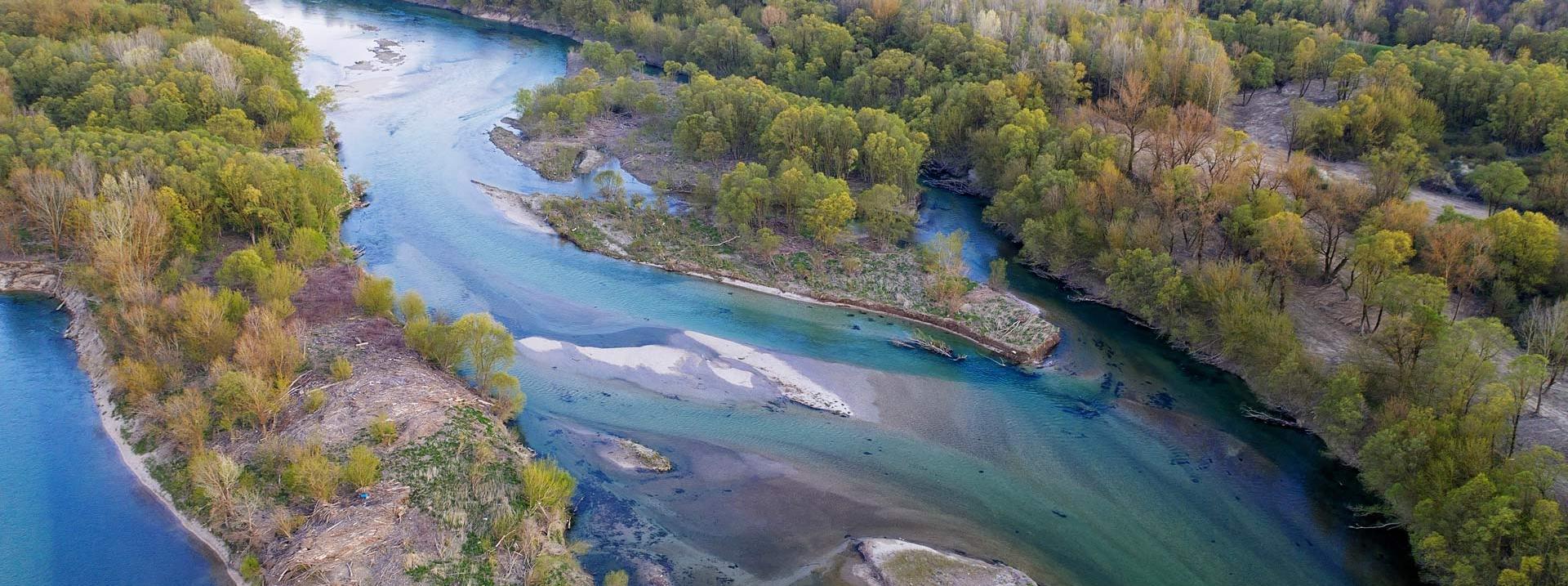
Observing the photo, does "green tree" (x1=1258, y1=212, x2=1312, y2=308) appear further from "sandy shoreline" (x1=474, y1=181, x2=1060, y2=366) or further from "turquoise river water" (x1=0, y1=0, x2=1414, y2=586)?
"sandy shoreline" (x1=474, y1=181, x2=1060, y2=366)

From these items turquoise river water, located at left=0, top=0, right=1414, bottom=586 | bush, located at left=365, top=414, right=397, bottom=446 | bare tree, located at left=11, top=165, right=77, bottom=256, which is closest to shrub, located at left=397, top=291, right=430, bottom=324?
turquoise river water, located at left=0, top=0, right=1414, bottom=586

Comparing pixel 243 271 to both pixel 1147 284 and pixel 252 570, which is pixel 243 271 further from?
pixel 1147 284

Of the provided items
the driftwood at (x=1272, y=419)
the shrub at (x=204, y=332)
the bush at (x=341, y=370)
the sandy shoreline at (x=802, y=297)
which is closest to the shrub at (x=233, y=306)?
the shrub at (x=204, y=332)

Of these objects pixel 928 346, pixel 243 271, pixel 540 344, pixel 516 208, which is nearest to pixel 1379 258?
pixel 928 346

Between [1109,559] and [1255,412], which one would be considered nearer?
[1109,559]

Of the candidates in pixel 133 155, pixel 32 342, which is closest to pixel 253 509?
pixel 32 342

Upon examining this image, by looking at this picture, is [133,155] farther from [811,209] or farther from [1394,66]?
[1394,66]
